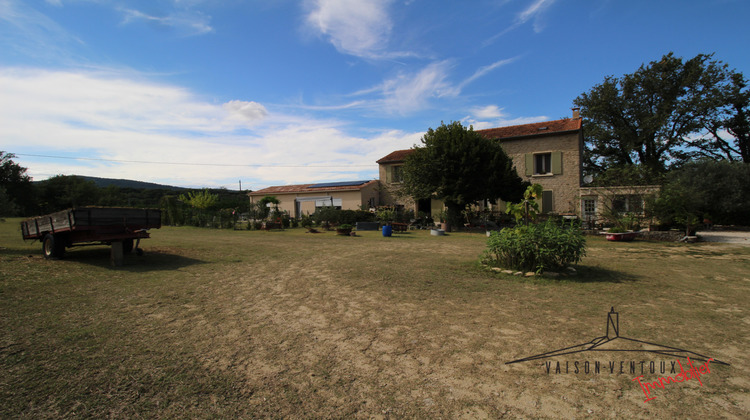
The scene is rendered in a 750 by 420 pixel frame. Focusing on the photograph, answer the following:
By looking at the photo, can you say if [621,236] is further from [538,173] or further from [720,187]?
[538,173]

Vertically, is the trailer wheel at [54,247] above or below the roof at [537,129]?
below

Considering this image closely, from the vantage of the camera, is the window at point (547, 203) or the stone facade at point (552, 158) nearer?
the stone facade at point (552, 158)

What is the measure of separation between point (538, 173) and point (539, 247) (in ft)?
62.4

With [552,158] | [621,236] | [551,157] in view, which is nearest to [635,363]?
[621,236]

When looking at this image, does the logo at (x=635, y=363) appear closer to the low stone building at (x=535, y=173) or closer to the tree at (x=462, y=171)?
the tree at (x=462, y=171)

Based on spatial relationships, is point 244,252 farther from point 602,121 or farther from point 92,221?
point 602,121

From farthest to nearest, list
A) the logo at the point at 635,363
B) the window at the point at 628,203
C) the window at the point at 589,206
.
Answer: the window at the point at 589,206 < the window at the point at 628,203 < the logo at the point at 635,363

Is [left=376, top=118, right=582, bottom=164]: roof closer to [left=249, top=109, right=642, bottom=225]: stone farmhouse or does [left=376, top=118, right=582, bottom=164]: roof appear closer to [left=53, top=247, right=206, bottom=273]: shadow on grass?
[left=249, top=109, right=642, bottom=225]: stone farmhouse

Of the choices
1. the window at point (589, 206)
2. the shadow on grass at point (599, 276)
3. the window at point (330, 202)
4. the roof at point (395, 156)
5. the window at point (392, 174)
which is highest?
the roof at point (395, 156)

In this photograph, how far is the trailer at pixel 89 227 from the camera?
7.49 meters

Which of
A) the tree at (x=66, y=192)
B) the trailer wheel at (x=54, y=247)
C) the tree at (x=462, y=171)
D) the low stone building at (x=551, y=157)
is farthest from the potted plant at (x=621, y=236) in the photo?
the tree at (x=66, y=192)

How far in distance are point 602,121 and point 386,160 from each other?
18384 mm

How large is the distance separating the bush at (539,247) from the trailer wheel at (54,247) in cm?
1014

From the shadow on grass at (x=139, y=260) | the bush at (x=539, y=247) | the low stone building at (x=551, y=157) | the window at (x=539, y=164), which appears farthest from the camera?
the window at (x=539, y=164)
